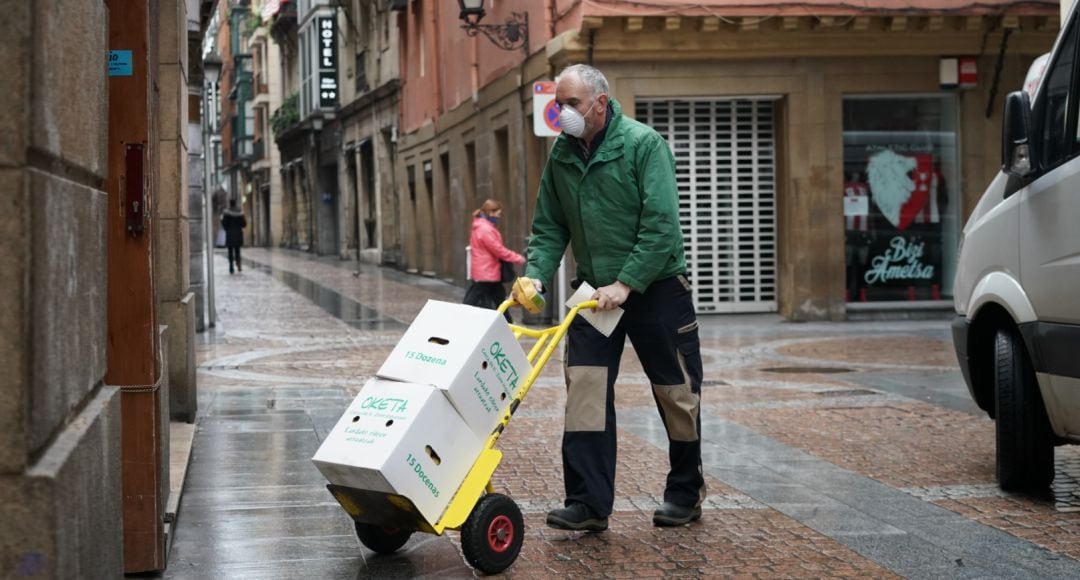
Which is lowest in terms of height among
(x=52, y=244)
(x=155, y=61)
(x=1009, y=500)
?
(x=1009, y=500)

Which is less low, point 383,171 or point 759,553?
point 383,171

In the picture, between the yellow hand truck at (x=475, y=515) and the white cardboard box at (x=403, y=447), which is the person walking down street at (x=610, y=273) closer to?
the yellow hand truck at (x=475, y=515)

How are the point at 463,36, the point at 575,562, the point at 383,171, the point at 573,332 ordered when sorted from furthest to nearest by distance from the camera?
the point at 383,171 → the point at 463,36 → the point at 573,332 → the point at 575,562

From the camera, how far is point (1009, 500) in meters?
6.70

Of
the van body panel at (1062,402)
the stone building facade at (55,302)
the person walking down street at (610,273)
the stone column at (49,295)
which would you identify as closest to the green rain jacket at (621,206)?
the person walking down street at (610,273)

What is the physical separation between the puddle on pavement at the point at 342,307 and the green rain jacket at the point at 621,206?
12500 mm

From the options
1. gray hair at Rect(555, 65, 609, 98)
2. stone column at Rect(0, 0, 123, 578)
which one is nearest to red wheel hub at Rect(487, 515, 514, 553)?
gray hair at Rect(555, 65, 609, 98)

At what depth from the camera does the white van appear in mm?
6328

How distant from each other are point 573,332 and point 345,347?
32.9 feet

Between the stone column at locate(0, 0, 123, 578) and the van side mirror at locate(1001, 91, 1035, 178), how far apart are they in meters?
4.57

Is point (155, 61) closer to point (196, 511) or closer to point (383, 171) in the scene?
point (196, 511)

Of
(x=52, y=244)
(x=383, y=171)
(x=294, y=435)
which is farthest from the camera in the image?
(x=383, y=171)

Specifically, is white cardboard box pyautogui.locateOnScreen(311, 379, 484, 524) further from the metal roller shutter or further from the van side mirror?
the metal roller shutter

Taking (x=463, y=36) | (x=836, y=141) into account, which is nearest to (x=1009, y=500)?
(x=836, y=141)
